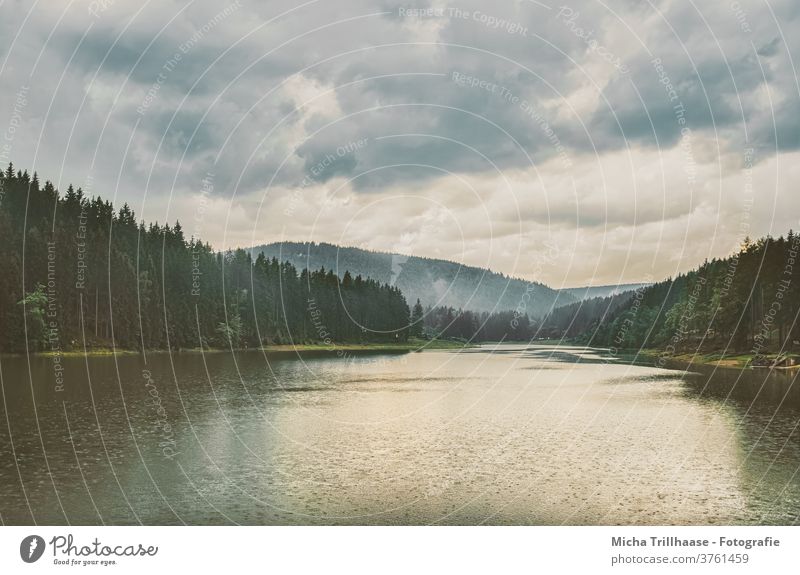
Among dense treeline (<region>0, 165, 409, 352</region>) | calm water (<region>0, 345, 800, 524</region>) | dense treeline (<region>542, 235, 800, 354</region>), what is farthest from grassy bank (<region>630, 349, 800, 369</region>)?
dense treeline (<region>0, 165, 409, 352</region>)

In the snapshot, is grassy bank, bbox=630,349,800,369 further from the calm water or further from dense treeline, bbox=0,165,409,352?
dense treeline, bbox=0,165,409,352

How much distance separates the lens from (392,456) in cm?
4534

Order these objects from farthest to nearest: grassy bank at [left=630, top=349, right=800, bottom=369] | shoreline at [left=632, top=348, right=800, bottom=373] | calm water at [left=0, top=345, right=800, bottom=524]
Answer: grassy bank at [left=630, top=349, right=800, bottom=369] < shoreline at [left=632, top=348, right=800, bottom=373] < calm water at [left=0, top=345, right=800, bottom=524]

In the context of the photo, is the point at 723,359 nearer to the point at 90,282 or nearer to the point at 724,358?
the point at 724,358

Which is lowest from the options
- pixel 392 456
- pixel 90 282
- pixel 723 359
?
pixel 392 456

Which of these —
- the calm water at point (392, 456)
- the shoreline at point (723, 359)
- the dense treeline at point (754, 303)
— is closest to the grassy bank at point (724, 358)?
the shoreline at point (723, 359)

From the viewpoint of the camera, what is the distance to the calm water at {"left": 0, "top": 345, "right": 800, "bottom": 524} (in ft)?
106

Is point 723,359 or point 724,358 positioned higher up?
point 724,358

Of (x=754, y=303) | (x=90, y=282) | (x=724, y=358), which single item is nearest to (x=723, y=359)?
(x=724, y=358)

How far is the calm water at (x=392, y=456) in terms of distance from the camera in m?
32.4

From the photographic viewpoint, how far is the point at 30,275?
144375 mm
